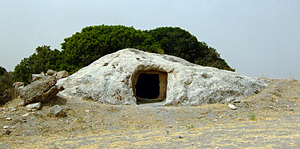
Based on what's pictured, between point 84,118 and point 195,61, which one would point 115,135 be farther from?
point 195,61

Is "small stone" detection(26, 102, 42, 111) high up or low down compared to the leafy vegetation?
down

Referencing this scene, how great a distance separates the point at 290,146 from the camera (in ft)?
15.8

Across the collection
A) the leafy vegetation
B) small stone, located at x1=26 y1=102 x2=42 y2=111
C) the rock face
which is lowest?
small stone, located at x1=26 y1=102 x2=42 y2=111

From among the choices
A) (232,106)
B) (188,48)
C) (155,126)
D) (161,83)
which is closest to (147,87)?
(161,83)

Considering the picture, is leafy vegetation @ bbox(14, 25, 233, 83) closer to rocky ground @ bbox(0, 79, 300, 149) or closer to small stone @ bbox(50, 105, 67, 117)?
small stone @ bbox(50, 105, 67, 117)

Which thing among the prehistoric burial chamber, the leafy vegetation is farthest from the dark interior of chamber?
the leafy vegetation

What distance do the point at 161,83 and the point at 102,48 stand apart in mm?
7160

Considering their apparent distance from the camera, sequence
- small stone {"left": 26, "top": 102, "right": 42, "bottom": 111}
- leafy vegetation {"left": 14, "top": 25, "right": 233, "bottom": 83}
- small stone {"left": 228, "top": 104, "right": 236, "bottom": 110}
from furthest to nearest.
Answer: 1. leafy vegetation {"left": 14, "top": 25, "right": 233, "bottom": 83}
2. small stone {"left": 228, "top": 104, "right": 236, "bottom": 110}
3. small stone {"left": 26, "top": 102, "right": 42, "bottom": 111}

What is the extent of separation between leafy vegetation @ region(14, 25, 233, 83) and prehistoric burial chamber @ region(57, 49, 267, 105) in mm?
5651

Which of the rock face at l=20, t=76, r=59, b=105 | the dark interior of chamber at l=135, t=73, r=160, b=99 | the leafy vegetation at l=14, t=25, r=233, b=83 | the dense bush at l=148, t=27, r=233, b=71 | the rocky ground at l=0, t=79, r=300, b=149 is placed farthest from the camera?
the dense bush at l=148, t=27, r=233, b=71

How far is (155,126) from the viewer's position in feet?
25.3

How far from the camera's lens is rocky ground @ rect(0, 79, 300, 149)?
557 cm

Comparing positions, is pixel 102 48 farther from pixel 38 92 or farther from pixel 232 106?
pixel 232 106

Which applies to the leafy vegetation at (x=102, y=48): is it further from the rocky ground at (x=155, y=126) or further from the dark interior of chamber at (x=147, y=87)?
the rocky ground at (x=155, y=126)
